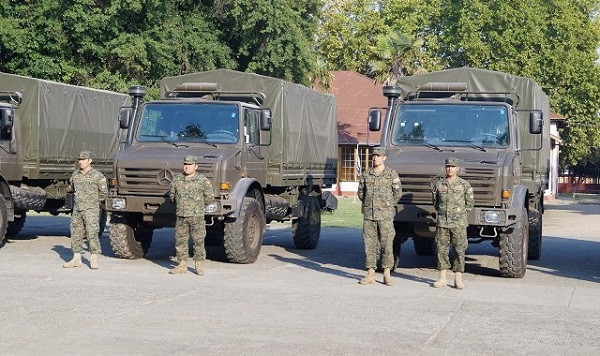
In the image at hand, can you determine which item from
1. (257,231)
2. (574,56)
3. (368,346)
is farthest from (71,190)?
(574,56)

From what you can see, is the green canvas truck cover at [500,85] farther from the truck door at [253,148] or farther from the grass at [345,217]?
the grass at [345,217]

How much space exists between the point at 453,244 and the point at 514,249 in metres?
1.42

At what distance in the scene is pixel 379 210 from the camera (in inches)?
573

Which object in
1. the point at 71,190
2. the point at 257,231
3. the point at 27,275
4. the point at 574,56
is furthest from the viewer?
the point at 574,56

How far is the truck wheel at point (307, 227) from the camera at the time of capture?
66.7 ft

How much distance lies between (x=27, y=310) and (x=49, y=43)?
24.3 metres

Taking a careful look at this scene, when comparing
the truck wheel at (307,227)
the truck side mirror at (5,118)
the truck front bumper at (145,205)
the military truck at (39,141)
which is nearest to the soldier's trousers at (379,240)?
the truck front bumper at (145,205)

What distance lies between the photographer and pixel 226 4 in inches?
1487

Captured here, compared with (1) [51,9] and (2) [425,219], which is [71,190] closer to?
(2) [425,219]

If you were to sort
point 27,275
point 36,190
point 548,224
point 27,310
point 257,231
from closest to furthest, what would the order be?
point 27,310 → point 27,275 → point 257,231 → point 36,190 → point 548,224

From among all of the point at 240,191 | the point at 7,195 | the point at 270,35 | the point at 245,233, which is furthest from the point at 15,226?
the point at 270,35

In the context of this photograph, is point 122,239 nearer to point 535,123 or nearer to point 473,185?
point 473,185

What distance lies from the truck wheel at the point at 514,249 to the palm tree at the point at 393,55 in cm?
3166

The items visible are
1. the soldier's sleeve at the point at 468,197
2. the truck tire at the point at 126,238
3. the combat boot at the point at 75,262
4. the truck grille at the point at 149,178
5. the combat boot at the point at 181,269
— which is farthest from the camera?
the truck tire at the point at 126,238
